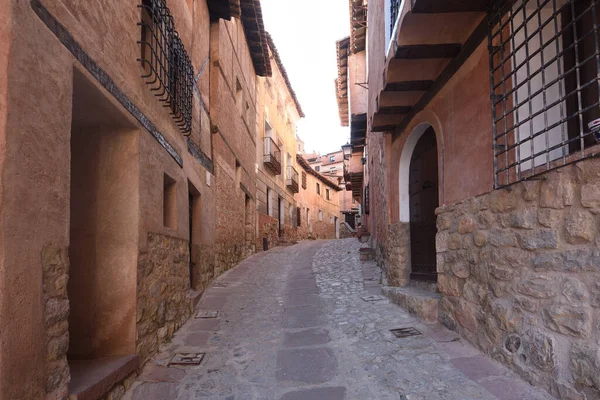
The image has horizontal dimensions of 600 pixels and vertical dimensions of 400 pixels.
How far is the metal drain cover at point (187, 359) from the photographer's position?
351 cm

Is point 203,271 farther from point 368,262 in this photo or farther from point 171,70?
point 368,262

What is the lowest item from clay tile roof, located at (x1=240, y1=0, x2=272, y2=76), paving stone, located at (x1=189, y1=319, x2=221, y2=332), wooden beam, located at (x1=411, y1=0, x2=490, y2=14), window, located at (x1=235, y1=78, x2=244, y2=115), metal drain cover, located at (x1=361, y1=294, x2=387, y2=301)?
paving stone, located at (x1=189, y1=319, x2=221, y2=332)

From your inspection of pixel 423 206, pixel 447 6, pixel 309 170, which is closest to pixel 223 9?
pixel 423 206

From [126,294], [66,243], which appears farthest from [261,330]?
[66,243]

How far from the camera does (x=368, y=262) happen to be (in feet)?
30.0

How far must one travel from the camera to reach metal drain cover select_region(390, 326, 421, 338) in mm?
3898

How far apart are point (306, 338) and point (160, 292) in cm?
151

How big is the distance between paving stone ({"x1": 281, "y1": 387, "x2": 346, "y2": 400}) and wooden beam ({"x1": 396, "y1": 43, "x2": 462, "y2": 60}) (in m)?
2.98

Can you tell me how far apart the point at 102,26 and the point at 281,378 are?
293cm

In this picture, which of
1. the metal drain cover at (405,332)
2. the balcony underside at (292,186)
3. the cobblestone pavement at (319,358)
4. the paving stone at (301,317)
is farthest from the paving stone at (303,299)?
the balcony underside at (292,186)

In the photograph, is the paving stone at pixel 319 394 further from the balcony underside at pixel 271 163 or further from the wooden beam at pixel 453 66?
the balcony underside at pixel 271 163

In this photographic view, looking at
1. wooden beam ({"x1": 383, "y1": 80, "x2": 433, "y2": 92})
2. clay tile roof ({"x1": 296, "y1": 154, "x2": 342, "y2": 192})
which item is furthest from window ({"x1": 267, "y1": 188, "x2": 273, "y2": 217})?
wooden beam ({"x1": 383, "y1": 80, "x2": 433, "y2": 92})

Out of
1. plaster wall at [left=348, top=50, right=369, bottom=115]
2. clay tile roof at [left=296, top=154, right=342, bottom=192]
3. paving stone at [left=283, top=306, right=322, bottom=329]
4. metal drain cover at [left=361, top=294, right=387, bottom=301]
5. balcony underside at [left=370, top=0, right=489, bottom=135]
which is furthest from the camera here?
clay tile roof at [left=296, top=154, right=342, bottom=192]

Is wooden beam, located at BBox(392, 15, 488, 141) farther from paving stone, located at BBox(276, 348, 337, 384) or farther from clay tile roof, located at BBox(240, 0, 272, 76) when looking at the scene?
clay tile roof, located at BBox(240, 0, 272, 76)
